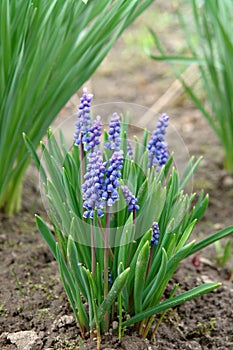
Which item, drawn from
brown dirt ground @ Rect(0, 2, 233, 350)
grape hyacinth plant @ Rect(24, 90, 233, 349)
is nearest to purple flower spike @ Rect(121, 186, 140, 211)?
grape hyacinth plant @ Rect(24, 90, 233, 349)

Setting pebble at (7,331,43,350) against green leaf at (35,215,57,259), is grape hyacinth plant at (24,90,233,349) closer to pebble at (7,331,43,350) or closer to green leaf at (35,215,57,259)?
green leaf at (35,215,57,259)

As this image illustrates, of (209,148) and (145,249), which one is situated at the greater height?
(209,148)

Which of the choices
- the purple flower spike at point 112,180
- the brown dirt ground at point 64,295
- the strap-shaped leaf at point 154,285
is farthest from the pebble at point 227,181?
the purple flower spike at point 112,180

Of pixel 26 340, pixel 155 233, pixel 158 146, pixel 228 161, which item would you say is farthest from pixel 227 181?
pixel 26 340

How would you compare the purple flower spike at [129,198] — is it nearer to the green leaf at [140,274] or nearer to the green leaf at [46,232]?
the green leaf at [140,274]

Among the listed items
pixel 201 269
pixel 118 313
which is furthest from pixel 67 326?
pixel 201 269

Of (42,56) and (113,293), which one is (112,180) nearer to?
(113,293)

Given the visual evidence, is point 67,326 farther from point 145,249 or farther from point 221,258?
point 221,258
